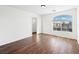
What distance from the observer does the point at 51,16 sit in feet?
27.6

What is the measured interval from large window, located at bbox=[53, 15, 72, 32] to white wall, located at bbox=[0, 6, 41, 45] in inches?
116

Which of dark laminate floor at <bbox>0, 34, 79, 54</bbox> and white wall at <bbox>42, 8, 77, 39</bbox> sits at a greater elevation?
white wall at <bbox>42, 8, 77, 39</bbox>

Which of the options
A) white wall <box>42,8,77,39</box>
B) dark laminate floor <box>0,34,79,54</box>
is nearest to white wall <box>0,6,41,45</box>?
dark laminate floor <box>0,34,79,54</box>

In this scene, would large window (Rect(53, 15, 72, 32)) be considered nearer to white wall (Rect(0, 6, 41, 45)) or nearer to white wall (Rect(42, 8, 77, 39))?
white wall (Rect(42, 8, 77, 39))

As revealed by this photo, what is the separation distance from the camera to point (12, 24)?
5.19 metres

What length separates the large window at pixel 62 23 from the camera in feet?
22.1

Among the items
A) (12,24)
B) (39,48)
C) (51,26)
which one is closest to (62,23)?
(51,26)

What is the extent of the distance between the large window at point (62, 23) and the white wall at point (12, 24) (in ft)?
9.66

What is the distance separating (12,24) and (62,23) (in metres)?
4.45

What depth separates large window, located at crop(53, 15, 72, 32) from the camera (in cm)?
672

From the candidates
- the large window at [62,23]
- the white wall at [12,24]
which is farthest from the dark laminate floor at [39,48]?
the large window at [62,23]
